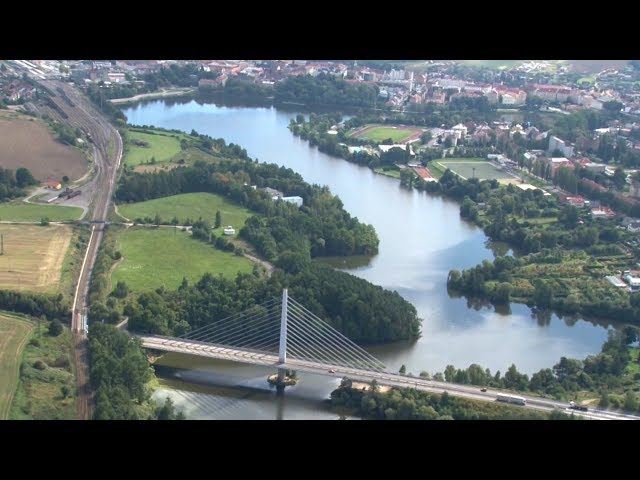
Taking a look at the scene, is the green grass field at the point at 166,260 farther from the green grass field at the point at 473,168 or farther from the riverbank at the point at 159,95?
the riverbank at the point at 159,95

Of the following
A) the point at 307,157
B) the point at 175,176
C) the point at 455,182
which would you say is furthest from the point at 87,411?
the point at 307,157

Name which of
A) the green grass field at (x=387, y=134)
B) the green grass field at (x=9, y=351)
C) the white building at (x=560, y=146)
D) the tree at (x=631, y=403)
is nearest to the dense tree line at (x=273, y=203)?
the green grass field at (x=9, y=351)

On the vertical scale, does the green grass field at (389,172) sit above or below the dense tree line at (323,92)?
below

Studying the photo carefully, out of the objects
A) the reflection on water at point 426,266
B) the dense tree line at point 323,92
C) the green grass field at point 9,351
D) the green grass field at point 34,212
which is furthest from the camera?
the dense tree line at point 323,92

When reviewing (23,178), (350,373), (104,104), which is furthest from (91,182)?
(350,373)

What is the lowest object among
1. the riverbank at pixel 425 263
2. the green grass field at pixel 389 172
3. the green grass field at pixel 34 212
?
the green grass field at pixel 389 172

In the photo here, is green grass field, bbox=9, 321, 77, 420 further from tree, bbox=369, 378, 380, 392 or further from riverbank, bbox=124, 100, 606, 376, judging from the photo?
riverbank, bbox=124, 100, 606, 376

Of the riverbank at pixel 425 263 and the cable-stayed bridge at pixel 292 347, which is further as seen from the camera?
the riverbank at pixel 425 263

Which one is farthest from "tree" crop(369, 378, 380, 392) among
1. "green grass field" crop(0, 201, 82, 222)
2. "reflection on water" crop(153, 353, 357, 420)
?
"green grass field" crop(0, 201, 82, 222)
